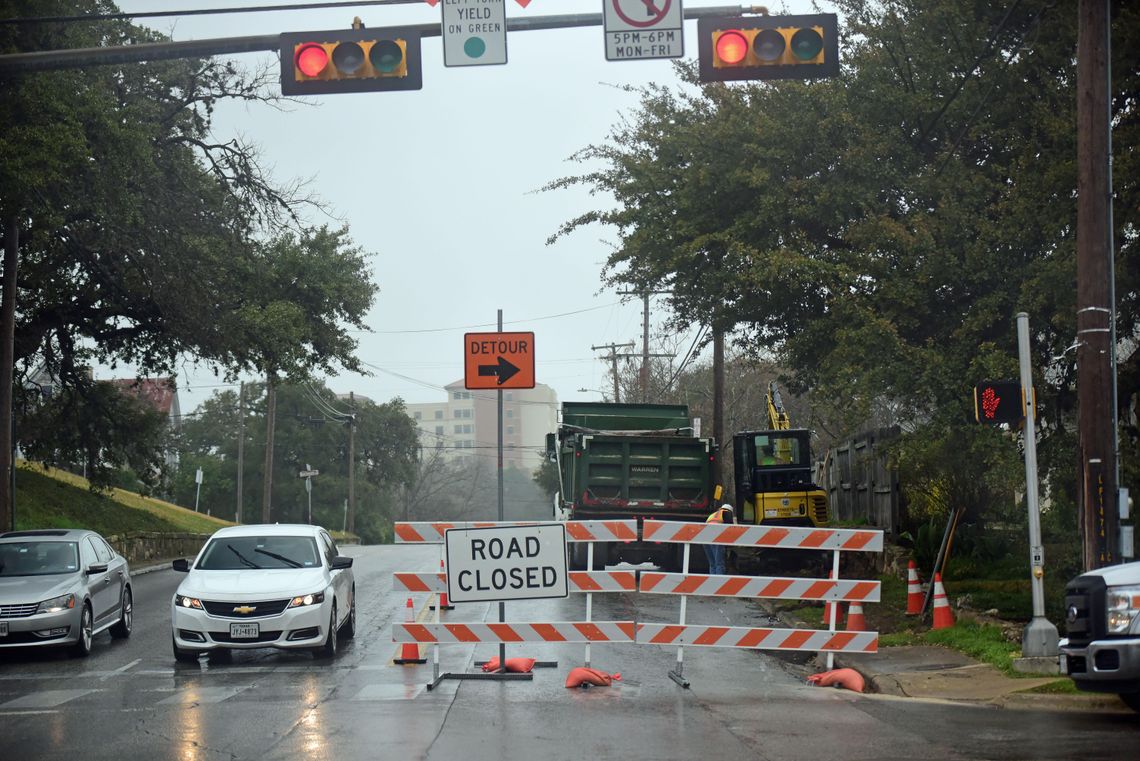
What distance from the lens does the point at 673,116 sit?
2395cm

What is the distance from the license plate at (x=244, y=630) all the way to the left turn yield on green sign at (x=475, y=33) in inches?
275

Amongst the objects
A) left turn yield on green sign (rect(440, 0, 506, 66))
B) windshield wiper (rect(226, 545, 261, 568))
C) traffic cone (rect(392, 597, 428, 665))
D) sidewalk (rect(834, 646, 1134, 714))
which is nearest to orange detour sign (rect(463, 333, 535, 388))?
traffic cone (rect(392, 597, 428, 665))

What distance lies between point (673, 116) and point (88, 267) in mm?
14459

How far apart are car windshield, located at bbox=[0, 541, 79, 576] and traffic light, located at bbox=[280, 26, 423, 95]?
27.4 feet

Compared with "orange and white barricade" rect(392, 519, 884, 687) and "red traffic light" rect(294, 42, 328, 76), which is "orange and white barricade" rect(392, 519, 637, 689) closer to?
"orange and white barricade" rect(392, 519, 884, 687)

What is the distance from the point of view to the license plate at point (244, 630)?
14.8 metres

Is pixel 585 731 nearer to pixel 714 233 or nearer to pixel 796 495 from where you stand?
pixel 714 233

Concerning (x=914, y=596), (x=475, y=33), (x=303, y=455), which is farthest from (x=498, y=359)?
(x=303, y=455)

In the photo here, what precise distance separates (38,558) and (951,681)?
36.7ft

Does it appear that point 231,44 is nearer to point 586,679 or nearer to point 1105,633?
point 586,679

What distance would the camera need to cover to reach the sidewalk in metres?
11.4

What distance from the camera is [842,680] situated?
1294 cm

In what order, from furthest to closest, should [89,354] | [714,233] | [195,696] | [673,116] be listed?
[89,354] → [673,116] → [714,233] → [195,696]

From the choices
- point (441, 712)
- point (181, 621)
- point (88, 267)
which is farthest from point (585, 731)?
point (88, 267)
